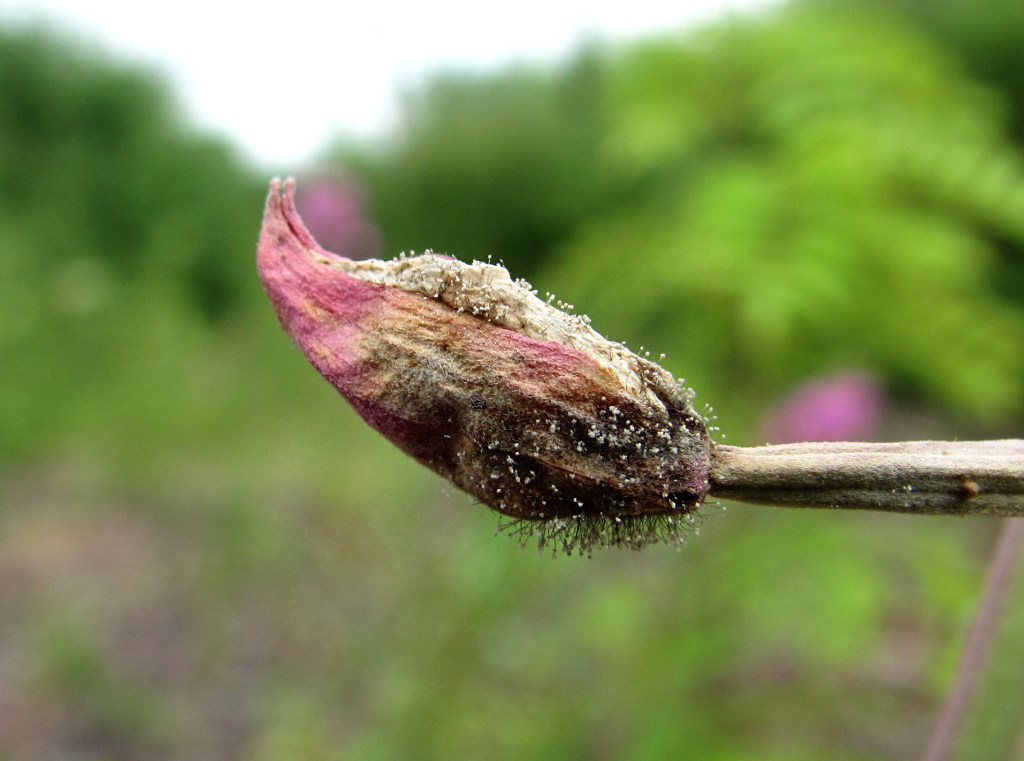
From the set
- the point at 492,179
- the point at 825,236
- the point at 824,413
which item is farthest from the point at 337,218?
the point at 492,179

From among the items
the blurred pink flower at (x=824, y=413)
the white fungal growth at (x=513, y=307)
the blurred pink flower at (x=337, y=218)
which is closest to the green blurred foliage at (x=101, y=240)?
the blurred pink flower at (x=337, y=218)

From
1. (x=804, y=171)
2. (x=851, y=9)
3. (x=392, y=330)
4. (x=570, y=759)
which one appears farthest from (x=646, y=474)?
(x=851, y=9)

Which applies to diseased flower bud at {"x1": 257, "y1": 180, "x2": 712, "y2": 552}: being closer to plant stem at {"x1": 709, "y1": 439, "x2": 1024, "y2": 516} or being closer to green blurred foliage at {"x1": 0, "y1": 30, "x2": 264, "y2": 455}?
plant stem at {"x1": 709, "y1": 439, "x2": 1024, "y2": 516}

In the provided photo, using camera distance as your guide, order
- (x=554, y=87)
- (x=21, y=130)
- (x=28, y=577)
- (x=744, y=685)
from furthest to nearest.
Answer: (x=554, y=87)
(x=21, y=130)
(x=28, y=577)
(x=744, y=685)

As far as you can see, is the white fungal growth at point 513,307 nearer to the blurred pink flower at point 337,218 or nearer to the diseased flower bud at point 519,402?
the diseased flower bud at point 519,402

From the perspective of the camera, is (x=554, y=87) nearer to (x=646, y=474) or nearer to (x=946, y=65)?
(x=946, y=65)
